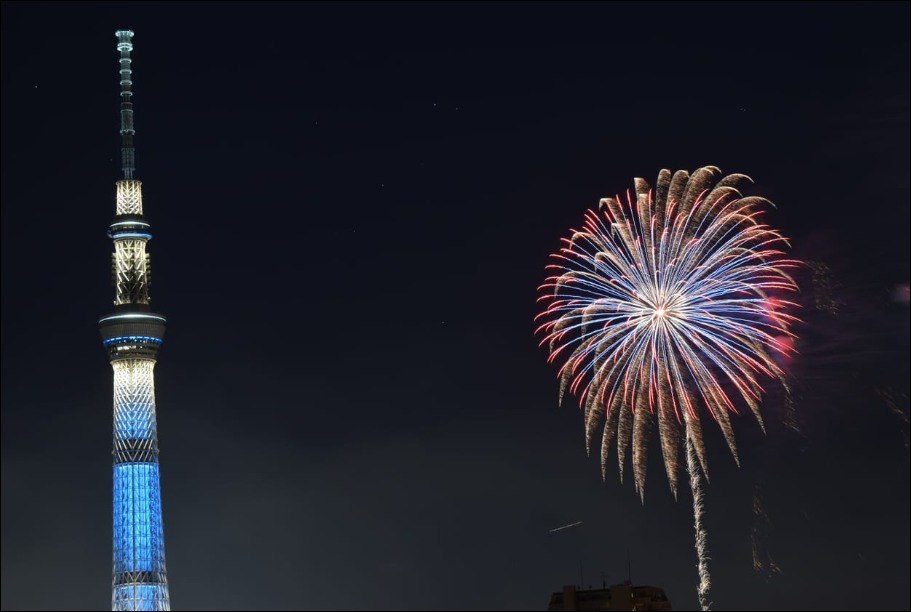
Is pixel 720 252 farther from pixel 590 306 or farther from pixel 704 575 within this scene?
pixel 704 575

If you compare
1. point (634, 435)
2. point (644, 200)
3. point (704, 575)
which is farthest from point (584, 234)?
point (704, 575)

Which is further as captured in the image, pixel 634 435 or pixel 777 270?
pixel 634 435

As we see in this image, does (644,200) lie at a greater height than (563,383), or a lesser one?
greater

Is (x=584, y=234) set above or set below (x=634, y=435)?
above

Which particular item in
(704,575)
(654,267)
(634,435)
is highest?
(654,267)

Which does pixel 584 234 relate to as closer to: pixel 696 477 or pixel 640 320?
pixel 640 320

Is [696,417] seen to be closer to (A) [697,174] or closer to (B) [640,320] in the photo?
(B) [640,320]

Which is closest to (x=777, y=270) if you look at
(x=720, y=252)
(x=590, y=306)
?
(x=720, y=252)
